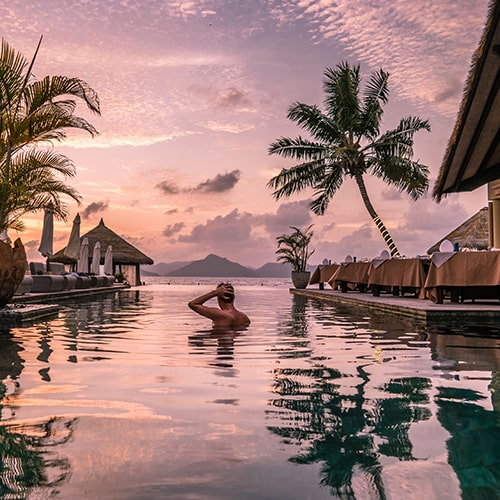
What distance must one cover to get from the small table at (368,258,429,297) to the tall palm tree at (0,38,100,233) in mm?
7078

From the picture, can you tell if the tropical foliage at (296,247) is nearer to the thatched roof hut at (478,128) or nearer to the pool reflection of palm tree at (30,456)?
the thatched roof hut at (478,128)

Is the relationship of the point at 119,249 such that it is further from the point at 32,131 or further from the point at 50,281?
the point at 32,131

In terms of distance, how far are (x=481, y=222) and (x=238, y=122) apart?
386 inches

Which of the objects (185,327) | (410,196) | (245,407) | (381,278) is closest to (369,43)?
(381,278)

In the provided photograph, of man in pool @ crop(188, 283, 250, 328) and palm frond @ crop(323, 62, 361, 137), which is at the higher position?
palm frond @ crop(323, 62, 361, 137)

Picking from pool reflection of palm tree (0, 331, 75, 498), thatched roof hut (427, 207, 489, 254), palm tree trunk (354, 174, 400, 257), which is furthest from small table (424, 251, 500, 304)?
thatched roof hut (427, 207, 489, 254)

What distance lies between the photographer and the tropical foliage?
2373cm

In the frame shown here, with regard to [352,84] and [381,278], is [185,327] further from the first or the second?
[352,84]

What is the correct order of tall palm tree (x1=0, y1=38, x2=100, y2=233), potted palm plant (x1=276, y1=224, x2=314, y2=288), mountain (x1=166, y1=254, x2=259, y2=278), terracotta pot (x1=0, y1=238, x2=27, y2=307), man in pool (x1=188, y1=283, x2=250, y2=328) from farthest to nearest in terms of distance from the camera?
mountain (x1=166, y1=254, x2=259, y2=278)
potted palm plant (x1=276, y1=224, x2=314, y2=288)
tall palm tree (x1=0, y1=38, x2=100, y2=233)
terracotta pot (x1=0, y1=238, x2=27, y2=307)
man in pool (x1=188, y1=283, x2=250, y2=328)

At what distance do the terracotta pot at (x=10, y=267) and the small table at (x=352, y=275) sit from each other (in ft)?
30.6

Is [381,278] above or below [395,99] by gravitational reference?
below

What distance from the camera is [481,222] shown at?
2202 cm

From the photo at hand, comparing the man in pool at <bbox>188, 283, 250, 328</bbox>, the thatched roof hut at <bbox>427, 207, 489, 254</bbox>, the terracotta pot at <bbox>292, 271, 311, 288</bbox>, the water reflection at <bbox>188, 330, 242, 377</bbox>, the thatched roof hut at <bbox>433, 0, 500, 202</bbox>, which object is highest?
the thatched roof hut at <bbox>433, 0, 500, 202</bbox>

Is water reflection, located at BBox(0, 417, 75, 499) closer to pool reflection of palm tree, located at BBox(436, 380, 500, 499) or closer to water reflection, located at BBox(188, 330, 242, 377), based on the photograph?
pool reflection of palm tree, located at BBox(436, 380, 500, 499)
